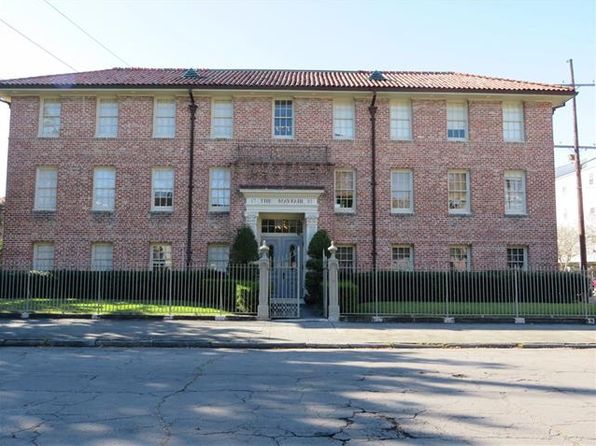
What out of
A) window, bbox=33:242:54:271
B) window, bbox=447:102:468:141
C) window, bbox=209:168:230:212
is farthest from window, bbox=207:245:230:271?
window, bbox=447:102:468:141

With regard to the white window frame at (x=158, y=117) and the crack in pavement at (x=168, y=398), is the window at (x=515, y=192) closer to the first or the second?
the white window frame at (x=158, y=117)

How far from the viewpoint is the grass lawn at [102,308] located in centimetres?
1672

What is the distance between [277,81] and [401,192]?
7.44 metres

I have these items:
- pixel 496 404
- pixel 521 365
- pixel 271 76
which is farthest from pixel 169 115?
pixel 496 404

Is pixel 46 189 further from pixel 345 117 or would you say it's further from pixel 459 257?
pixel 459 257

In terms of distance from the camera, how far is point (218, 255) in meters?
23.0

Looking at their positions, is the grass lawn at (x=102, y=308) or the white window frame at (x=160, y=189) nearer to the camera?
the grass lawn at (x=102, y=308)

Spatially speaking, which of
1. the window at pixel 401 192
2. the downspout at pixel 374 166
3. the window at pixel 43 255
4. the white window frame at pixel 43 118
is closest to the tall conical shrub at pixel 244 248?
the downspout at pixel 374 166

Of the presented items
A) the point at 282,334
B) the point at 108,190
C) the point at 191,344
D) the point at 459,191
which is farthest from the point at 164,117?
the point at 191,344

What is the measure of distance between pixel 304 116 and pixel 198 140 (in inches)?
187

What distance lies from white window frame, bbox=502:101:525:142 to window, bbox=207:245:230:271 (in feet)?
43.9

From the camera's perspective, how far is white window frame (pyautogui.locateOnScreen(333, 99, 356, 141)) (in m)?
23.6

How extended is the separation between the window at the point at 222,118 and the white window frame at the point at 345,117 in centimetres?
455

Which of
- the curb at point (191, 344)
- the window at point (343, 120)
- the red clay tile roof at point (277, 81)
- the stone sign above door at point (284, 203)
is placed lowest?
the curb at point (191, 344)
